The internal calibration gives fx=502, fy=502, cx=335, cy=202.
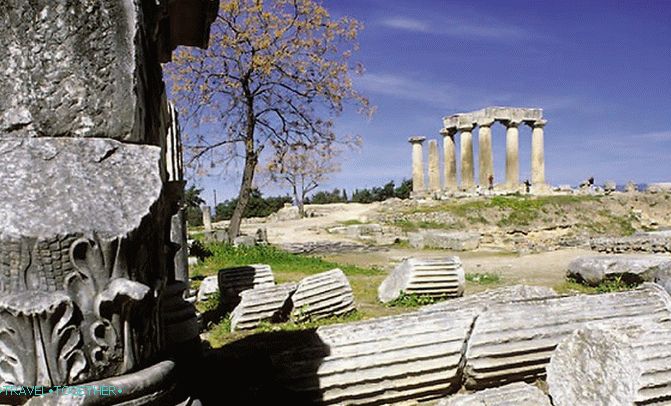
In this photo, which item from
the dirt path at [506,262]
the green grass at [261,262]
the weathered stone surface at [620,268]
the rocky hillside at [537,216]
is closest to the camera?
the weathered stone surface at [620,268]

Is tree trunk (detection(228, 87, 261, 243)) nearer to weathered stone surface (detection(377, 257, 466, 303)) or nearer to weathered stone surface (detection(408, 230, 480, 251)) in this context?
weathered stone surface (detection(408, 230, 480, 251))

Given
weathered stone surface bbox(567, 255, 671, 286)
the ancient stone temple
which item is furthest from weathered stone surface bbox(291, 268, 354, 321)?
the ancient stone temple

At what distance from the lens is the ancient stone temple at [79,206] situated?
49.1 inches

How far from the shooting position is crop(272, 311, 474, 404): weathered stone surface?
329 cm

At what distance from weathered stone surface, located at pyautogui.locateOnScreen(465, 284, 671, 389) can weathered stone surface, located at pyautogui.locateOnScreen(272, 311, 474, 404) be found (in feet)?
0.40

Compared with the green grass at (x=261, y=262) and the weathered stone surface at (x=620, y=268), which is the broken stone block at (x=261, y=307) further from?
the weathered stone surface at (x=620, y=268)

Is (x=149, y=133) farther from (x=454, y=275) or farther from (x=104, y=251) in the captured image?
(x=454, y=275)

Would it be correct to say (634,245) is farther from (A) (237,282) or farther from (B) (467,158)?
(B) (467,158)

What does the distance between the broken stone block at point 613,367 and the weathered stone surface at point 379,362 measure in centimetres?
71

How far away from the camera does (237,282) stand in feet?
24.7

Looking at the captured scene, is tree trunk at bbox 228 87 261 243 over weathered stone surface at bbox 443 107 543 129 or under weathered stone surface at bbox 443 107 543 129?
under

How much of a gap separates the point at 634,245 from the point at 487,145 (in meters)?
17.0

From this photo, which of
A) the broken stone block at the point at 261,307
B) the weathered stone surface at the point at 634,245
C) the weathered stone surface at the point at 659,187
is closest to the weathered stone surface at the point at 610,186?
the weathered stone surface at the point at 659,187

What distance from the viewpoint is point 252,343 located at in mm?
5320
